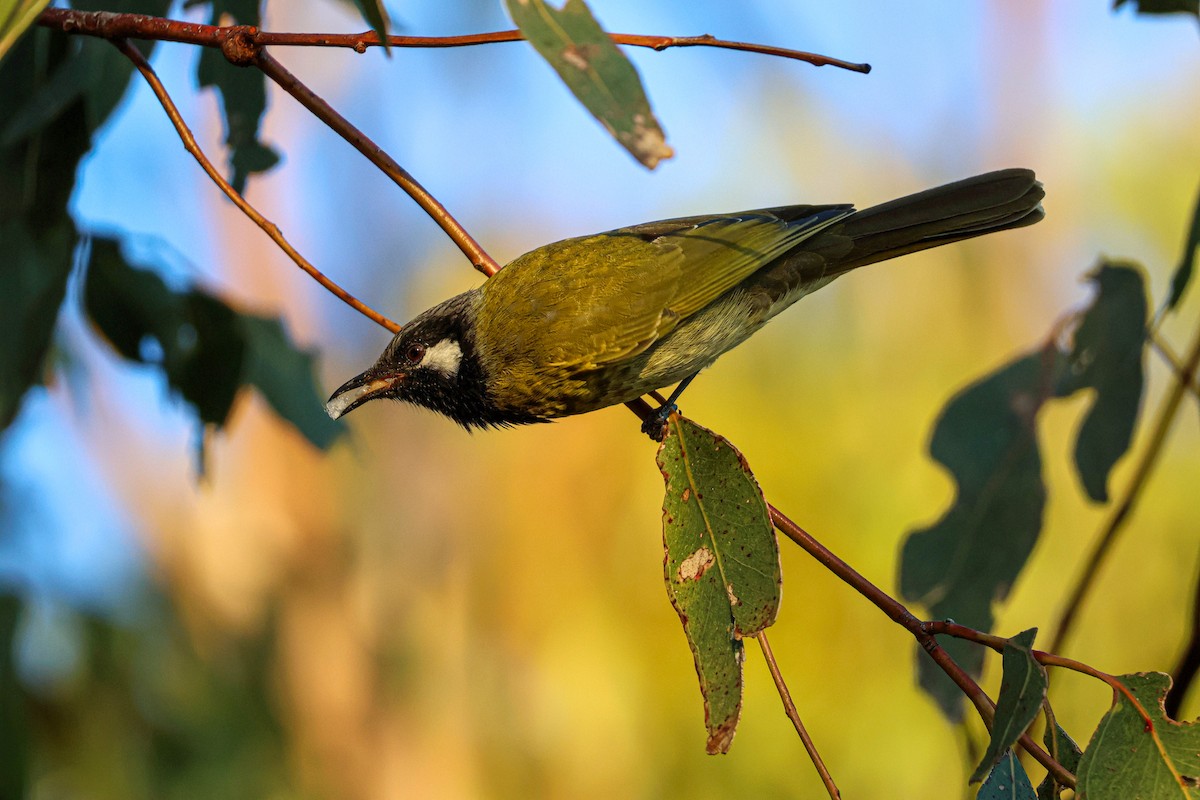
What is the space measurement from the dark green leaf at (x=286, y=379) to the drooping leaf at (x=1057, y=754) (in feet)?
7.57

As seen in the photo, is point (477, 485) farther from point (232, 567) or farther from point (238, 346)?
point (238, 346)

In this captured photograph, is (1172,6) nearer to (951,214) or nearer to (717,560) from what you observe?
(951,214)

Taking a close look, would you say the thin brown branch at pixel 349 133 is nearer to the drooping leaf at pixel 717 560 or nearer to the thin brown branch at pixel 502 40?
the thin brown branch at pixel 502 40

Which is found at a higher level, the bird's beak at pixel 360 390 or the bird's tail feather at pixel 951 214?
the bird's tail feather at pixel 951 214

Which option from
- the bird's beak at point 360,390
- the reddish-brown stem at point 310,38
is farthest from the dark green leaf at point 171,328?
the reddish-brown stem at point 310,38

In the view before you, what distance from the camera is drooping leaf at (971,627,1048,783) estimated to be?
1.54m

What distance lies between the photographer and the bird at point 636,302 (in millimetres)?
2734

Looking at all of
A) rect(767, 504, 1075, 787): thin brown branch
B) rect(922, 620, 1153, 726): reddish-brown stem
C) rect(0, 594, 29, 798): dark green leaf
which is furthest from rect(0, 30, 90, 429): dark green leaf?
rect(922, 620, 1153, 726): reddish-brown stem

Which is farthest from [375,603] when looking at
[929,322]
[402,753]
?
[929,322]

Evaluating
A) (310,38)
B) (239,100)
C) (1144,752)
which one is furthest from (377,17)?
(1144,752)

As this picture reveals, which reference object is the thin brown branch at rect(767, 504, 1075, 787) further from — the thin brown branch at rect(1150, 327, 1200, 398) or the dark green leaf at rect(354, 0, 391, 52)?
the thin brown branch at rect(1150, 327, 1200, 398)

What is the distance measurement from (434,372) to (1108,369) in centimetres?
192

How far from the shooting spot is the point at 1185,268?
8.34ft

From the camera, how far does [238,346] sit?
310 centimetres
